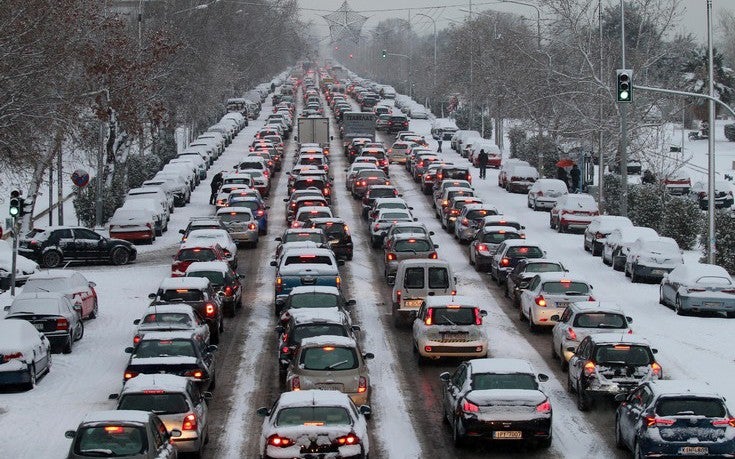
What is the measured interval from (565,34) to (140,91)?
21.6 m

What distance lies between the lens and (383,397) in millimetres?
26812

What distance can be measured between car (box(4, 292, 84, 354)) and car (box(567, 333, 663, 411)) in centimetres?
1188

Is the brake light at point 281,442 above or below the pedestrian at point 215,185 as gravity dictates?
below

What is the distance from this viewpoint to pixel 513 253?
40125 mm

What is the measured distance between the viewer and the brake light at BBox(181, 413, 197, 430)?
21055 millimetres

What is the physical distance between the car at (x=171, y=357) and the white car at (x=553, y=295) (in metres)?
9.91

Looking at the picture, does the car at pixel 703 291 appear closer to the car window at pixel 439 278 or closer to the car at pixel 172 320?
the car window at pixel 439 278

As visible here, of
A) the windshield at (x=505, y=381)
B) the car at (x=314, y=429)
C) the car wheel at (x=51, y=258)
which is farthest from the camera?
the car wheel at (x=51, y=258)

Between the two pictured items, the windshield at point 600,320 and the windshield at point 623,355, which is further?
the windshield at point 600,320

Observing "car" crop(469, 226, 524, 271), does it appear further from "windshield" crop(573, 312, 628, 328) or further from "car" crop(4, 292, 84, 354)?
"car" crop(4, 292, 84, 354)

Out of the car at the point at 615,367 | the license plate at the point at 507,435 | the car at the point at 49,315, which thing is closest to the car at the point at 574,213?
the car at the point at 49,315

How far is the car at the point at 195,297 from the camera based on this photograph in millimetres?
31953

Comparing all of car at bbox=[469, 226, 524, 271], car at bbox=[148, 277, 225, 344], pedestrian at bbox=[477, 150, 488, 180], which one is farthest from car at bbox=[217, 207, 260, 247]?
pedestrian at bbox=[477, 150, 488, 180]

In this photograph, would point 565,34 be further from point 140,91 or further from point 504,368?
point 504,368
